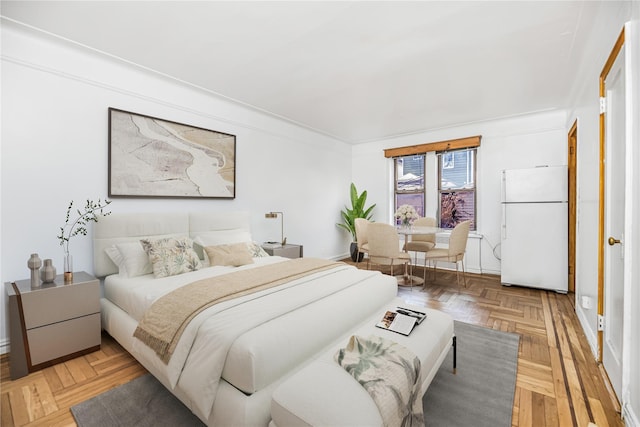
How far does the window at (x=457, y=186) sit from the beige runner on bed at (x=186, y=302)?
3938 mm

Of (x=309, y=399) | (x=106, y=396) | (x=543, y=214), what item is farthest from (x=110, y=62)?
(x=543, y=214)

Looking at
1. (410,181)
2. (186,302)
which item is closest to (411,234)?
(410,181)

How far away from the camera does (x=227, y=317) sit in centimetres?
167

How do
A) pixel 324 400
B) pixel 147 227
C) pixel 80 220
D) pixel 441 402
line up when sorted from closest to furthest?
pixel 324 400
pixel 441 402
pixel 80 220
pixel 147 227

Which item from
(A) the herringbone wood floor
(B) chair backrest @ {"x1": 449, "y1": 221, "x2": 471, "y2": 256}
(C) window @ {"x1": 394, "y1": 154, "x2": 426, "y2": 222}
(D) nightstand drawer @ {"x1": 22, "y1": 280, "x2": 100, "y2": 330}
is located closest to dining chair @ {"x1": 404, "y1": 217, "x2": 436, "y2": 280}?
(B) chair backrest @ {"x1": 449, "y1": 221, "x2": 471, "y2": 256}

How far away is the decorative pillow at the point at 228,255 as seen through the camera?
9.94 ft

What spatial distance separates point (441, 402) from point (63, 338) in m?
2.80

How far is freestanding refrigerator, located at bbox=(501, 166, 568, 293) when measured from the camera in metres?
3.90

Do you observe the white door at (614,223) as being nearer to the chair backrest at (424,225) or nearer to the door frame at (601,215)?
the door frame at (601,215)

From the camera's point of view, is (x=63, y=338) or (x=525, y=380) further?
(x=63, y=338)

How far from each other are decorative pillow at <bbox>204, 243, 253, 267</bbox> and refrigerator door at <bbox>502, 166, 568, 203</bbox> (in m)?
3.82

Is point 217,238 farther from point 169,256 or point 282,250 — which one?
point 282,250

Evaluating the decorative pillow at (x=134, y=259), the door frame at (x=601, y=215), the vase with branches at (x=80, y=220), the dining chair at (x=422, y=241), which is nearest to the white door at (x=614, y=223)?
the door frame at (x=601, y=215)

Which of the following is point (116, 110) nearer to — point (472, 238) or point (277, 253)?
point (277, 253)
